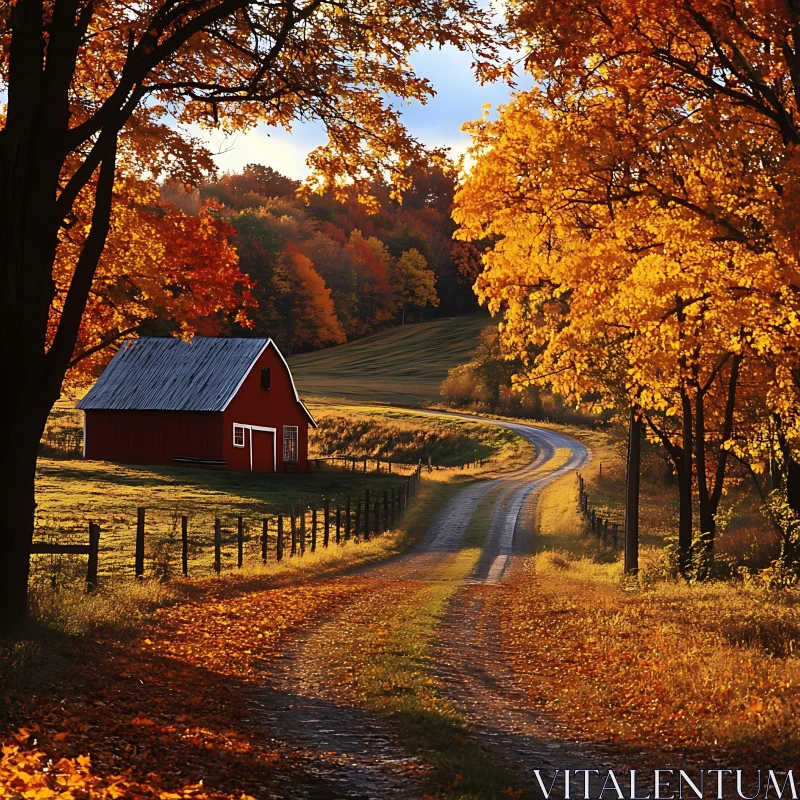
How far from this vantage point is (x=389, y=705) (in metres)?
8.94

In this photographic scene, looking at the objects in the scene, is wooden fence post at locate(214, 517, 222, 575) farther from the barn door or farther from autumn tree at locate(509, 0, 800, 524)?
the barn door

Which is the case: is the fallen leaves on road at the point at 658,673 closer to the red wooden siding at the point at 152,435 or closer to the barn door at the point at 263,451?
the red wooden siding at the point at 152,435

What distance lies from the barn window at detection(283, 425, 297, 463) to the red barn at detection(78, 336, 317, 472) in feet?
0.47

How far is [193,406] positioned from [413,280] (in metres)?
98.3

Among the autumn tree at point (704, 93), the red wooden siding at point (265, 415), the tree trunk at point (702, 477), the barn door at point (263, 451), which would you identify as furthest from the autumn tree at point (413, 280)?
the autumn tree at point (704, 93)

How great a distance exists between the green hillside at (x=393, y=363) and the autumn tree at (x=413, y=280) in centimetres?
432

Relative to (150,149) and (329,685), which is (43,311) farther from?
(329,685)

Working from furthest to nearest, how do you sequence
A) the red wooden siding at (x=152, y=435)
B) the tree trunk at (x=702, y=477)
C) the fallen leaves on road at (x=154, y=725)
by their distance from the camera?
1. the red wooden siding at (x=152, y=435)
2. the tree trunk at (x=702, y=477)
3. the fallen leaves on road at (x=154, y=725)

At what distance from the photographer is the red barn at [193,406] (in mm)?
45531

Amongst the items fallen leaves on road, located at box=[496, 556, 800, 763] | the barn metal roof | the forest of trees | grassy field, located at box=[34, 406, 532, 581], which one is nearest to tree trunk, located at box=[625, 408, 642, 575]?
fallen leaves on road, located at box=[496, 556, 800, 763]

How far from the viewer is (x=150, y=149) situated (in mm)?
13547

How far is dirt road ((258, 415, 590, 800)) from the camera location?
7148mm

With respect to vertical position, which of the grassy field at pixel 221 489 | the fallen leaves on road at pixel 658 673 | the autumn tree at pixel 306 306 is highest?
the autumn tree at pixel 306 306

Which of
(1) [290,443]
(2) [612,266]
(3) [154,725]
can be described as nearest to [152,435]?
(1) [290,443]
